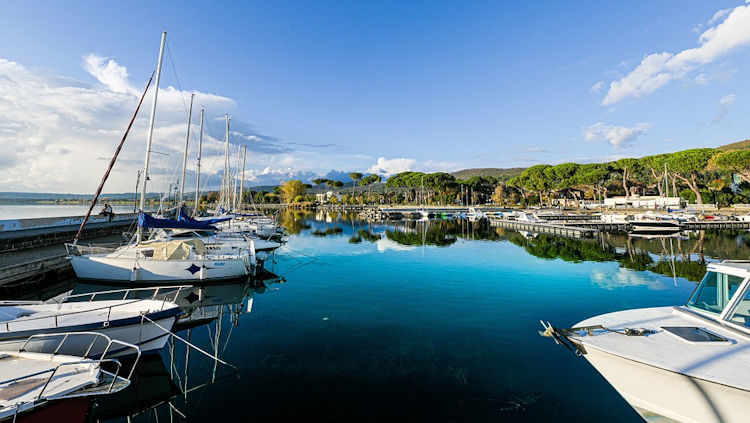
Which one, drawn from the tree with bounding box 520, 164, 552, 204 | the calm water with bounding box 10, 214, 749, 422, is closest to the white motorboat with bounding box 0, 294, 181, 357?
the calm water with bounding box 10, 214, 749, 422

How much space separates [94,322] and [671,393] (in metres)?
11.1

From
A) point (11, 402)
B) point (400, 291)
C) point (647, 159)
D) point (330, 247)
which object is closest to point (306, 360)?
point (11, 402)

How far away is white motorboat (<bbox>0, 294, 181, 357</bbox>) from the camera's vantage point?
6676 mm

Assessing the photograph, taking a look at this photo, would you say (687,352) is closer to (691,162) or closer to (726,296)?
(726,296)

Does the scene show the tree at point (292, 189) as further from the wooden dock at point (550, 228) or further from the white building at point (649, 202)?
the white building at point (649, 202)

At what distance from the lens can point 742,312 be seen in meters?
5.88

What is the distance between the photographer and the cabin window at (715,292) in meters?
6.14

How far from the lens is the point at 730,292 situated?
6.16 metres

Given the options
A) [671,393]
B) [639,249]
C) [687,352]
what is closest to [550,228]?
[639,249]

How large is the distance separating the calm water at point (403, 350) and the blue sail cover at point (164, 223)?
15.9ft

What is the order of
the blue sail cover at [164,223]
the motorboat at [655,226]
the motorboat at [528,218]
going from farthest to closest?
1. the motorboat at [528,218]
2. the motorboat at [655,226]
3. the blue sail cover at [164,223]

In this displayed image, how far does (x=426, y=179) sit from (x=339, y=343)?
105 meters

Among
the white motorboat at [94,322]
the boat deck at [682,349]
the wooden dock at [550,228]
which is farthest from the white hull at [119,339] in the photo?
the wooden dock at [550,228]

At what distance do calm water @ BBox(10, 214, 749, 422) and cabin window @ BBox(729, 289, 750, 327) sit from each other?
2530mm
